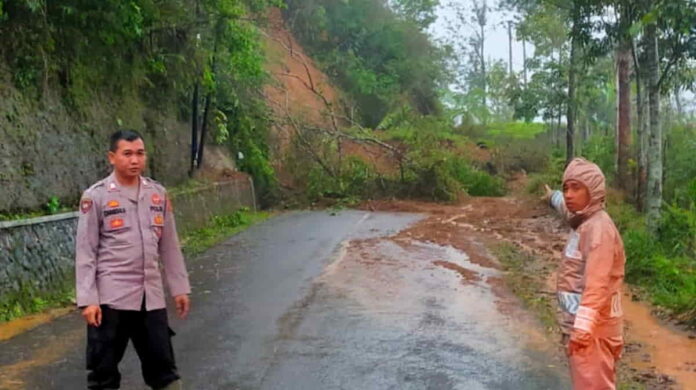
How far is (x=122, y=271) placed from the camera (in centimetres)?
517

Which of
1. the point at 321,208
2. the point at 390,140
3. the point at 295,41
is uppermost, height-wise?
the point at 295,41

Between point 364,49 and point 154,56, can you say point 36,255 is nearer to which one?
point 154,56

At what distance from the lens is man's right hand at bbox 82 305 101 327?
5000 millimetres

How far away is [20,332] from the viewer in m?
9.10

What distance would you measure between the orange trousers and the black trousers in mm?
2407

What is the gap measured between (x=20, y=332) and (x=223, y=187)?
1381cm

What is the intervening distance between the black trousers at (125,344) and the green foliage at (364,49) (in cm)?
3778

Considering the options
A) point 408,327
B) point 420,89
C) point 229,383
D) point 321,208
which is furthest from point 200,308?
point 420,89

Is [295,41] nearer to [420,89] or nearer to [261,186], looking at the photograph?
[420,89]

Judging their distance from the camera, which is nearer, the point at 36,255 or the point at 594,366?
the point at 594,366

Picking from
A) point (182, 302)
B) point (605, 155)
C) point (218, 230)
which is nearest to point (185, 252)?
point (218, 230)

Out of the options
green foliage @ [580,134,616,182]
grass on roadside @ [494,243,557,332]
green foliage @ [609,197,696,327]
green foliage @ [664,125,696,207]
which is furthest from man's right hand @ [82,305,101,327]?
green foliage @ [580,134,616,182]

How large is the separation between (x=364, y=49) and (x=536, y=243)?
2808cm

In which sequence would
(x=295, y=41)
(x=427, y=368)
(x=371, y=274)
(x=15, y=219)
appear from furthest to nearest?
(x=295, y=41) < (x=371, y=274) < (x=15, y=219) < (x=427, y=368)
